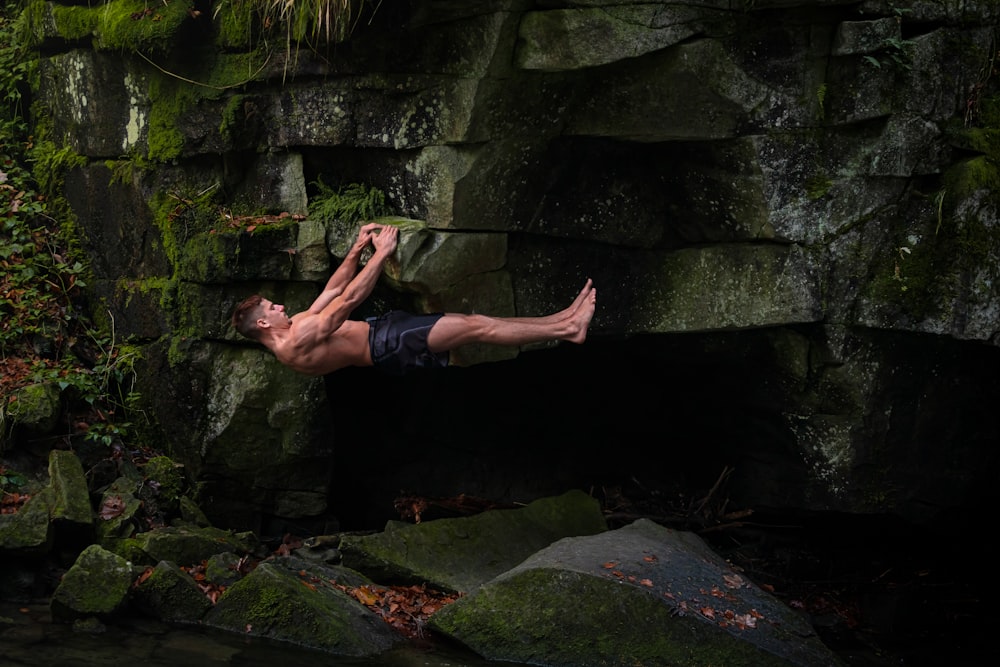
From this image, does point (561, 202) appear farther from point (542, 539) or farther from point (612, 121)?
point (542, 539)

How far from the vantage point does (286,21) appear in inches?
323

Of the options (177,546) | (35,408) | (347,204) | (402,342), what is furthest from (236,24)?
(177,546)

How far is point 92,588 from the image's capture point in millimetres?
7480

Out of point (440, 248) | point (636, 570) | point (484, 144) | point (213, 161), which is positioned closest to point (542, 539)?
point (636, 570)

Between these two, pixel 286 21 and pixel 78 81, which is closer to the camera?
pixel 286 21

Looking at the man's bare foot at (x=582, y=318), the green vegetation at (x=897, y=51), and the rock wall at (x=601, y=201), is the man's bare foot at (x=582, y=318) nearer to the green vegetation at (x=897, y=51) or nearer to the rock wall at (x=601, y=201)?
the rock wall at (x=601, y=201)

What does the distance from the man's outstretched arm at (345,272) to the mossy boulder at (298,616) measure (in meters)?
1.77

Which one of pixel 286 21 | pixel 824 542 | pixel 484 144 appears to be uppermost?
pixel 286 21

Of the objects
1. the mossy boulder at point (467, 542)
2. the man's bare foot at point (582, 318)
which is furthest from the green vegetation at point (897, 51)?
the mossy boulder at point (467, 542)

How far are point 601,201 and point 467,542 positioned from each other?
2759mm

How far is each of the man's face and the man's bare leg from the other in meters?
1.01

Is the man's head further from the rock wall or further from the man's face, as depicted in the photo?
the rock wall

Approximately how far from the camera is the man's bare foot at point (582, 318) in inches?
315

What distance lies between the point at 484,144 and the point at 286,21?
1.60 m
